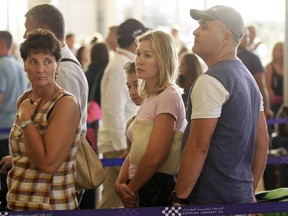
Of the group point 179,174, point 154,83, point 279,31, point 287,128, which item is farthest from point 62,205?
point 279,31

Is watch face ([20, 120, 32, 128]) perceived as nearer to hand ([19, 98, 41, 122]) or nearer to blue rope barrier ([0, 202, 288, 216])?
hand ([19, 98, 41, 122])

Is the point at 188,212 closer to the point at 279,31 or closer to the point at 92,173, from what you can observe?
the point at 92,173

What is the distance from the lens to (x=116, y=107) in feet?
19.0

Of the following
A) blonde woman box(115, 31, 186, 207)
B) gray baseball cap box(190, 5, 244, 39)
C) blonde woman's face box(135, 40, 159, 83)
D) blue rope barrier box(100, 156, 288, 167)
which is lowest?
blue rope barrier box(100, 156, 288, 167)

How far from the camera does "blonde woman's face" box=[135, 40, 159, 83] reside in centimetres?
399

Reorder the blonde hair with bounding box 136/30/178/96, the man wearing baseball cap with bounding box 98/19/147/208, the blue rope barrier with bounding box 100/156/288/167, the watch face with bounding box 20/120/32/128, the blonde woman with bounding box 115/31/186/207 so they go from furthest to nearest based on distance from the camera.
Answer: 1. the man wearing baseball cap with bounding box 98/19/147/208
2. the blue rope barrier with bounding box 100/156/288/167
3. the blonde hair with bounding box 136/30/178/96
4. the blonde woman with bounding box 115/31/186/207
5. the watch face with bounding box 20/120/32/128

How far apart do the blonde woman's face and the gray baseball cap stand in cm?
36

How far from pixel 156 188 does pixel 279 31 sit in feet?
40.0

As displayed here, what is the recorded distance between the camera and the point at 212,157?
3625 millimetres

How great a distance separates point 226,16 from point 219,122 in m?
0.49

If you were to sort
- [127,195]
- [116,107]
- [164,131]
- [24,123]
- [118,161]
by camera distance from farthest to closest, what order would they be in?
[116,107] < [118,161] < [127,195] < [164,131] < [24,123]

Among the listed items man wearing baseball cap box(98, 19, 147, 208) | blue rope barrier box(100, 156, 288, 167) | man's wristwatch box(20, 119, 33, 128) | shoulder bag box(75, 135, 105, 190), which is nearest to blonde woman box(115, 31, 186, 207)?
shoulder bag box(75, 135, 105, 190)

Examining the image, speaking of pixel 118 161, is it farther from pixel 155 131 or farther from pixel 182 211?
pixel 182 211

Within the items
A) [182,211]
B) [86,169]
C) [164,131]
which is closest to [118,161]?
[86,169]
